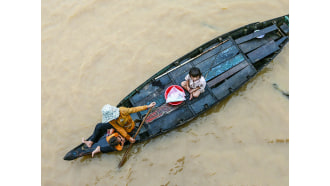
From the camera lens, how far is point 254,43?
20.3 feet

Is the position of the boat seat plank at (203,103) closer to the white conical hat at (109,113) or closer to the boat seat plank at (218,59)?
the boat seat plank at (218,59)

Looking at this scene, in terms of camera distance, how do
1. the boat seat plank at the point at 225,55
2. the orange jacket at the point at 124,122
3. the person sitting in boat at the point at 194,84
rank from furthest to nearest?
1. the boat seat plank at the point at 225,55
2. the person sitting in boat at the point at 194,84
3. the orange jacket at the point at 124,122

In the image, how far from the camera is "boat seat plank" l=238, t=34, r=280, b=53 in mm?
6119

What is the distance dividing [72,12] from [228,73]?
5715mm

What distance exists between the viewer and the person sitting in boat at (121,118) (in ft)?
14.9

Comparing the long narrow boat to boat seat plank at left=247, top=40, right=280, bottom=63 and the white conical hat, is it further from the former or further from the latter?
the white conical hat

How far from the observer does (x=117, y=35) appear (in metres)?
7.34

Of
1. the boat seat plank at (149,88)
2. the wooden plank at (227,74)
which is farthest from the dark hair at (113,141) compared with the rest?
the wooden plank at (227,74)

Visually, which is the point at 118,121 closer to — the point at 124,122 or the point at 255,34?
the point at 124,122

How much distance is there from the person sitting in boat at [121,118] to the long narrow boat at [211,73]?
1.28 feet

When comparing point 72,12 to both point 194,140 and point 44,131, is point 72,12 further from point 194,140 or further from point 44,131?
point 194,140

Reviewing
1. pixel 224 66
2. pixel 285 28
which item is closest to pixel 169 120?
pixel 224 66

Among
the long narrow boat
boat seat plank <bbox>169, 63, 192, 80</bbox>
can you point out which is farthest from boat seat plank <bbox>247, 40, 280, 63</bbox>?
boat seat plank <bbox>169, 63, 192, 80</bbox>

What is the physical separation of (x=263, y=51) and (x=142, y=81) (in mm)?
3385
